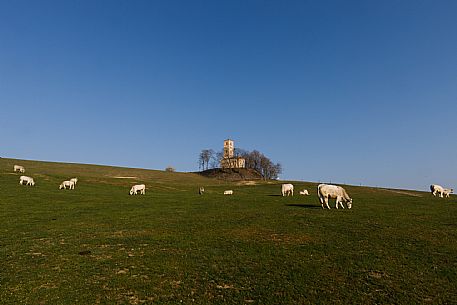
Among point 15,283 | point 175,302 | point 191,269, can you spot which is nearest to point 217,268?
point 191,269

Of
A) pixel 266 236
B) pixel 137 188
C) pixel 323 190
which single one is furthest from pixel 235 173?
pixel 266 236

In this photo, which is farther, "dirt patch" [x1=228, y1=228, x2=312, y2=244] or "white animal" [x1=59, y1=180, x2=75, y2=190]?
"white animal" [x1=59, y1=180, x2=75, y2=190]

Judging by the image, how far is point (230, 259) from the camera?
1520 cm

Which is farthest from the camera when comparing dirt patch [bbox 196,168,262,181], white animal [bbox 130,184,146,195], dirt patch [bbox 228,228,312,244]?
dirt patch [bbox 196,168,262,181]

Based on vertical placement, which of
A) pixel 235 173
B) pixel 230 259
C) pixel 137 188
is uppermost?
pixel 235 173

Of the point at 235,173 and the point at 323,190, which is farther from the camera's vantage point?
the point at 235,173

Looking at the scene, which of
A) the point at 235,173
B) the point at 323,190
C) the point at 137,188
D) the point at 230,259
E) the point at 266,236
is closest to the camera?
the point at 230,259

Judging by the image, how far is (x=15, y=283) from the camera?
12.2 metres

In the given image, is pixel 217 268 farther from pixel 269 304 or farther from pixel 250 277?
pixel 269 304

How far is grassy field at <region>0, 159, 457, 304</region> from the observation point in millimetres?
11492

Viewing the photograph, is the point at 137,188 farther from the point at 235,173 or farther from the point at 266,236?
the point at 235,173

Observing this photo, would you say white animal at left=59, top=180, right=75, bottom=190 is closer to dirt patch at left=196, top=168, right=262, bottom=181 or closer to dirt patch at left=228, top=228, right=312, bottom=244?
dirt patch at left=228, top=228, right=312, bottom=244

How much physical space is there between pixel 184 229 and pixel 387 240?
43.7 ft

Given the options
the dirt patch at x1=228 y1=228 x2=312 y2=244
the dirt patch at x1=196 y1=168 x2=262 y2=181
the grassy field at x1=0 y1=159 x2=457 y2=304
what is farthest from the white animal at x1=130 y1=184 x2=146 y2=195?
the dirt patch at x1=196 y1=168 x2=262 y2=181
